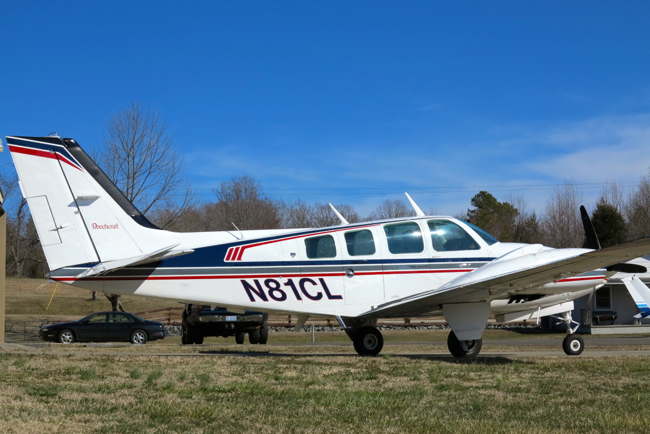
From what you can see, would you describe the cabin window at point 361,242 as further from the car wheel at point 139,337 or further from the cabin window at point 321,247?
the car wheel at point 139,337

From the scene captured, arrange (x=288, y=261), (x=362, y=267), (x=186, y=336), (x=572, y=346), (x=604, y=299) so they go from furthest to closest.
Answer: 1. (x=604, y=299)
2. (x=186, y=336)
3. (x=572, y=346)
4. (x=362, y=267)
5. (x=288, y=261)

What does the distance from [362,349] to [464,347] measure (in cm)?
199

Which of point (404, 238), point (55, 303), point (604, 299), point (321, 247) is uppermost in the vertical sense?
point (404, 238)

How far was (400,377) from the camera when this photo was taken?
8.99 m

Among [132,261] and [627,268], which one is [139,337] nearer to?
[132,261]

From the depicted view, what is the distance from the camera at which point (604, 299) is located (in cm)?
3281

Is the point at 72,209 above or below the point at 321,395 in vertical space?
above

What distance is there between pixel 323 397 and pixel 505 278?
5.03 metres

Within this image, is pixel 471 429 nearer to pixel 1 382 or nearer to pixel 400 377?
pixel 400 377

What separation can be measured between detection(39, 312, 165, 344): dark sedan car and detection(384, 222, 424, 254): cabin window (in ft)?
47.3

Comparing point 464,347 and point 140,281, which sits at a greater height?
point 140,281

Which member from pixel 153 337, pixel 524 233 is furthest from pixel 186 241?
pixel 524 233

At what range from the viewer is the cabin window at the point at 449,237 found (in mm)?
12172

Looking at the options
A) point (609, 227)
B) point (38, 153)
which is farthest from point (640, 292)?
point (609, 227)
